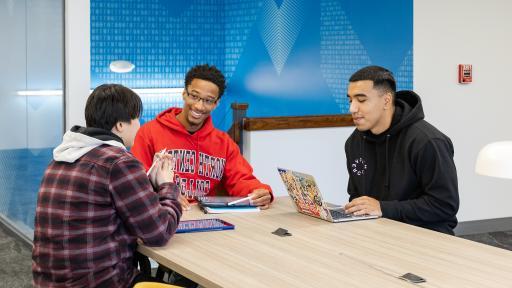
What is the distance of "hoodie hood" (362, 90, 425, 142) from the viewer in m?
3.40

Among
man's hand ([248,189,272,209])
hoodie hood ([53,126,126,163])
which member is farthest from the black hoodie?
hoodie hood ([53,126,126,163])

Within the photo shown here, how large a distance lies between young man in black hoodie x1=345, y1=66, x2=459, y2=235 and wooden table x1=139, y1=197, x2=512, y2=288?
0.60 feet

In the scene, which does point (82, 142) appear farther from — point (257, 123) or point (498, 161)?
point (257, 123)

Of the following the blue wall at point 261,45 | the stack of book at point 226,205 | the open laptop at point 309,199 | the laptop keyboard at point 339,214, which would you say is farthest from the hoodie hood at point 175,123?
the blue wall at point 261,45

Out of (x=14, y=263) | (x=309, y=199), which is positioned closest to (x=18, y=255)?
(x=14, y=263)

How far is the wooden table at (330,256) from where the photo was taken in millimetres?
2270

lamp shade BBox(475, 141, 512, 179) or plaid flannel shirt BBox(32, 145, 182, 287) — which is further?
plaid flannel shirt BBox(32, 145, 182, 287)

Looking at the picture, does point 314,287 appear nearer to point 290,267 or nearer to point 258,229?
point 290,267

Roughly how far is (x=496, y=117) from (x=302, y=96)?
1906mm

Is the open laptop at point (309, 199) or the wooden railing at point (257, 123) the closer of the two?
the open laptop at point (309, 199)

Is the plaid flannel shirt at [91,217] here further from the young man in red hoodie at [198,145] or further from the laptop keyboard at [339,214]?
the young man in red hoodie at [198,145]

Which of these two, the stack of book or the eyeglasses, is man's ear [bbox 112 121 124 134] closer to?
the stack of book

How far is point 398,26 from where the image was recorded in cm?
629

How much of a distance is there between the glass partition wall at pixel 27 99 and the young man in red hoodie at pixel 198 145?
4.23ft
